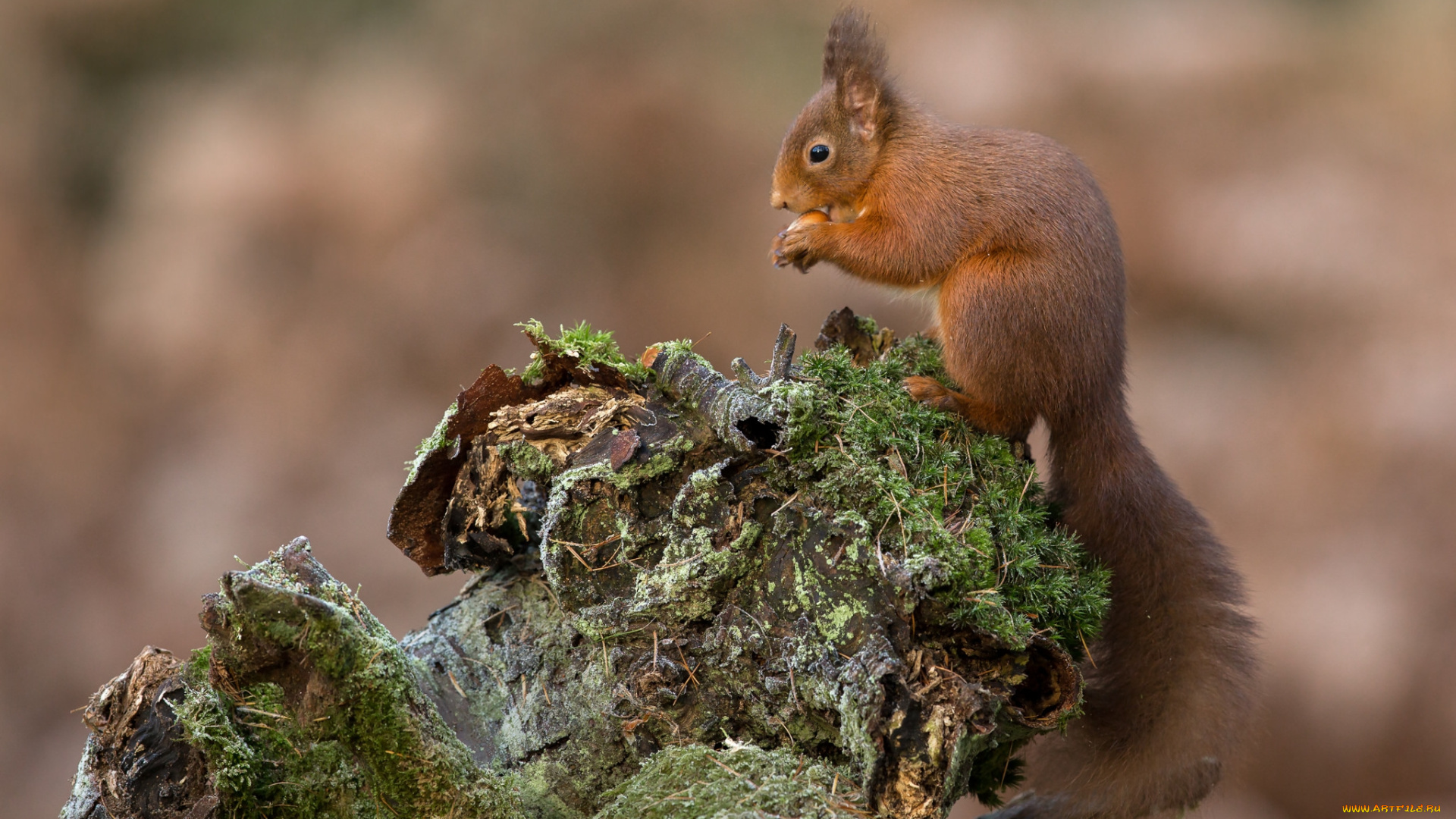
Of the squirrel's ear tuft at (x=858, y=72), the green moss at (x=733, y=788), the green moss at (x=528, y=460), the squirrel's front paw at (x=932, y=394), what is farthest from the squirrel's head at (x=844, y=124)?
the green moss at (x=733, y=788)

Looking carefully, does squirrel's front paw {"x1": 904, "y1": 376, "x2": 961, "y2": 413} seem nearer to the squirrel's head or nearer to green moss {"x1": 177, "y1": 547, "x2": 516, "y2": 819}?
the squirrel's head

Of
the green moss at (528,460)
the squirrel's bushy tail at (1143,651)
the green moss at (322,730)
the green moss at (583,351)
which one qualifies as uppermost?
the green moss at (583,351)

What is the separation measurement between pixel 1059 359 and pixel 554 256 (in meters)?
3.43

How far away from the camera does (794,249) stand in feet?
7.99

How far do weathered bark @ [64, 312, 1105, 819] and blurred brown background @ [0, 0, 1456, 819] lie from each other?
2839 millimetres

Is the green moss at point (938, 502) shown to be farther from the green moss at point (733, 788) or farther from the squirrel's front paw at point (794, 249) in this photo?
the squirrel's front paw at point (794, 249)

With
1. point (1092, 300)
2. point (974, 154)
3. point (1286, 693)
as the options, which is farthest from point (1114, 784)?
point (1286, 693)

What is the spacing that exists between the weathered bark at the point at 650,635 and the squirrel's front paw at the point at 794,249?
52cm

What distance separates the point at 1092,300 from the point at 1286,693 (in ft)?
9.95

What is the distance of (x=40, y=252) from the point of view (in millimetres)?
4523

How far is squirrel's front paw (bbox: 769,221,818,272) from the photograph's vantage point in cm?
243

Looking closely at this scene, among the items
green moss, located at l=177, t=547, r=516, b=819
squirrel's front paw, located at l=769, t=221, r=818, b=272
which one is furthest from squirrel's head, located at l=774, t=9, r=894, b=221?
green moss, located at l=177, t=547, r=516, b=819

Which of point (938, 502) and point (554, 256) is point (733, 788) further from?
point (554, 256)

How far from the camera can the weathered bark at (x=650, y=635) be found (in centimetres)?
143
